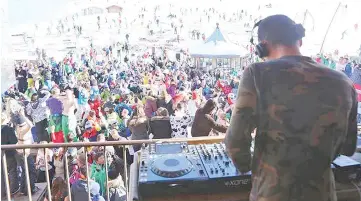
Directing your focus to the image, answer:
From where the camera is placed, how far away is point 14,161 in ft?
10.0

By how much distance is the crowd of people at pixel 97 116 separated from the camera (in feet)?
10.2

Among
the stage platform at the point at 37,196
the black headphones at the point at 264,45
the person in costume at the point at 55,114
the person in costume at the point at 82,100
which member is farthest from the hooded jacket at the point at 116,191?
the person in costume at the point at 82,100

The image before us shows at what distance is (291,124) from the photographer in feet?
3.49

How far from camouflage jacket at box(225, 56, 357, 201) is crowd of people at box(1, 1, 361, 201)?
3.83 feet

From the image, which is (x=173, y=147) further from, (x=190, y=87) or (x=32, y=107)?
(x=190, y=87)

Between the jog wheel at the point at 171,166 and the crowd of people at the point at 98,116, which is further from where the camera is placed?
the crowd of people at the point at 98,116

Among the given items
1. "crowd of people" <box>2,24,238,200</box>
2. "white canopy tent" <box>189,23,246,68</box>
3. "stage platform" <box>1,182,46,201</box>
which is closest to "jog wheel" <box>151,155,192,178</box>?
"crowd of people" <box>2,24,238,200</box>

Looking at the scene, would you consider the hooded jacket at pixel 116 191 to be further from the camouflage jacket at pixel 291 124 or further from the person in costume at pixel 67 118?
the person in costume at pixel 67 118

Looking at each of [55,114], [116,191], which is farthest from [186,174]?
[55,114]

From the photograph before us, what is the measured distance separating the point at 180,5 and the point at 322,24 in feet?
21.1

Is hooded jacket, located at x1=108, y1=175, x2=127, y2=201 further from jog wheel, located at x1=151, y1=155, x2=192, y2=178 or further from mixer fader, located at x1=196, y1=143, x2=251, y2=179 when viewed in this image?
jog wheel, located at x1=151, y1=155, x2=192, y2=178

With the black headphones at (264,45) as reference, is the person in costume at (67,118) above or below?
below

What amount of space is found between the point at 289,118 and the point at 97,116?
4.73 meters

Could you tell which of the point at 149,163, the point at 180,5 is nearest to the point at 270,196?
the point at 149,163
